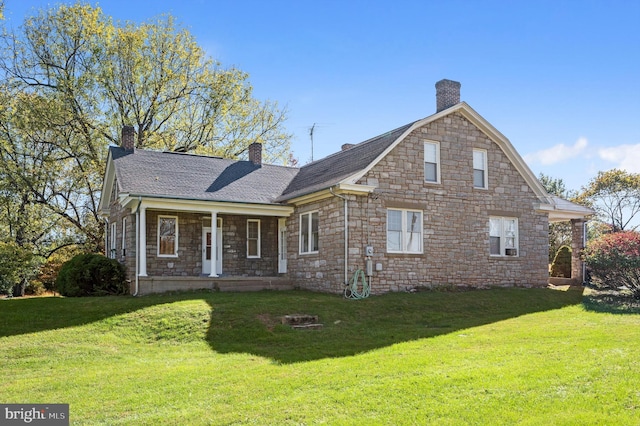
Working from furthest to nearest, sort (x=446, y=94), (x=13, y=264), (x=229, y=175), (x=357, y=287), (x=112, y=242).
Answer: (x=13, y=264)
(x=112, y=242)
(x=229, y=175)
(x=446, y=94)
(x=357, y=287)

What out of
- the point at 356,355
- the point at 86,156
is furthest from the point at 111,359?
the point at 86,156

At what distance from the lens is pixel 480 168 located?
1961 centimetres

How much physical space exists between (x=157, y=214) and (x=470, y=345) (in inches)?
477

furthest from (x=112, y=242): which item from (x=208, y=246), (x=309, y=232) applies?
(x=309, y=232)

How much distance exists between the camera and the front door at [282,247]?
20859 millimetres

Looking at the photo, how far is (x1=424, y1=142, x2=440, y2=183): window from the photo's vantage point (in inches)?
733

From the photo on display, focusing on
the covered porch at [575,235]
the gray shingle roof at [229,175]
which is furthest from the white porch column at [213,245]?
the covered porch at [575,235]

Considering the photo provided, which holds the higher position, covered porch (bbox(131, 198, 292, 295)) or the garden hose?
covered porch (bbox(131, 198, 292, 295))

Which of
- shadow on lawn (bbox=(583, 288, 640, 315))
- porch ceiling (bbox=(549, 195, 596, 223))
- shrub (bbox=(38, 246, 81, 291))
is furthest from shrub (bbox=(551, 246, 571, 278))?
shrub (bbox=(38, 246, 81, 291))

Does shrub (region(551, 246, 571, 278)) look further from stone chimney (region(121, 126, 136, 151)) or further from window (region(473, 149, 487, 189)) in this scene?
stone chimney (region(121, 126, 136, 151))

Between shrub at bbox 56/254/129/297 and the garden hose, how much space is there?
289 inches

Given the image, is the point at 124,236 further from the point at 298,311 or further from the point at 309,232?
the point at 298,311

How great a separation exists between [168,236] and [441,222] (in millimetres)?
8905

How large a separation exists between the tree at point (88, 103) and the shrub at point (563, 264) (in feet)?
56.4
